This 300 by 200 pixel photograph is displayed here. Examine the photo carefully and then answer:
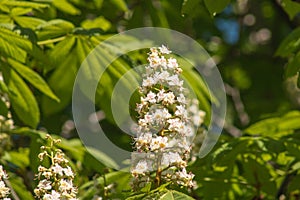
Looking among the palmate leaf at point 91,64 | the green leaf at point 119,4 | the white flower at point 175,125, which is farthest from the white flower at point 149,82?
the green leaf at point 119,4

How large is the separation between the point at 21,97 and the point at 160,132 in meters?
1.09

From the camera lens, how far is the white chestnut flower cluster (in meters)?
1.72

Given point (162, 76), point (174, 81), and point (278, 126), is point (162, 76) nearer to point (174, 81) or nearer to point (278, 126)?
point (174, 81)

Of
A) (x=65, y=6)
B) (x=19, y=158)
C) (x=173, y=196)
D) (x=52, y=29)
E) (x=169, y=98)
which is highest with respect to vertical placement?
(x=65, y=6)

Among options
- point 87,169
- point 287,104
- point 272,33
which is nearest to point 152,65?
point 87,169

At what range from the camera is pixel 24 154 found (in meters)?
3.11

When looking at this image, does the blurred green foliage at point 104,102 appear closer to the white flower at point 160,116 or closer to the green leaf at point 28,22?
the green leaf at point 28,22

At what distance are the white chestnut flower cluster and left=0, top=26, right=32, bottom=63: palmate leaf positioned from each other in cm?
76

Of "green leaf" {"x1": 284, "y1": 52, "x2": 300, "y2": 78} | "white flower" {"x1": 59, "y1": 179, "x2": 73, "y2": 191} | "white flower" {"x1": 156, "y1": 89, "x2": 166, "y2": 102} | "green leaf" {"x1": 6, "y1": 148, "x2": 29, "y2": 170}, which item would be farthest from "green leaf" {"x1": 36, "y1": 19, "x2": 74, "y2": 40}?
"white flower" {"x1": 59, "y1": 179, "x2": 73, "y2": 191}

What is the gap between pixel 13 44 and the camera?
8.00 feet

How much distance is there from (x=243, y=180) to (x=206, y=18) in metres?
1.76

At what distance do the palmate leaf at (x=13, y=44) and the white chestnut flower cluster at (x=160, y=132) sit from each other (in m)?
0.76

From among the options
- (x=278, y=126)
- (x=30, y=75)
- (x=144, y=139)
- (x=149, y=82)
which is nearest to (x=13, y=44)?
(x=30, y=75)

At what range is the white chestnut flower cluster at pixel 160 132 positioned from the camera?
1.72m
